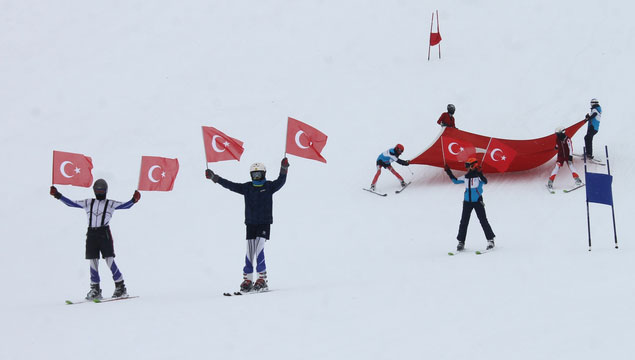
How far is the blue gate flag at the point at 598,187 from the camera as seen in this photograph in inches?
384

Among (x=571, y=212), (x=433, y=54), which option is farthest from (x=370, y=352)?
(x=433, y=54)

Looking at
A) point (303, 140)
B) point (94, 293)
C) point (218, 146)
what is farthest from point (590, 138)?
point (94, 293)

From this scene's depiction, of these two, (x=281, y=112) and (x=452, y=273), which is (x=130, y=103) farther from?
(x=452, y=273)

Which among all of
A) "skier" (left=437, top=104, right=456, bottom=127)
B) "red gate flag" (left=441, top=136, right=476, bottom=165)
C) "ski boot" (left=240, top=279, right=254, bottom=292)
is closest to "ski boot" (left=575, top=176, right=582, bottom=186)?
"red gate flag" (left=441, top=136, right=476, bottom=165)

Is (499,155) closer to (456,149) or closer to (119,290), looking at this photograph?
(456,149)

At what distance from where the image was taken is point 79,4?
28953 mm

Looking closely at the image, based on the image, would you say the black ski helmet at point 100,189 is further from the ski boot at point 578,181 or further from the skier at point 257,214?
the ski boot at point 578,181

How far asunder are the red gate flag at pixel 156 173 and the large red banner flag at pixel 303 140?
181 cm

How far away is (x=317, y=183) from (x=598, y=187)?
7923 millimetres

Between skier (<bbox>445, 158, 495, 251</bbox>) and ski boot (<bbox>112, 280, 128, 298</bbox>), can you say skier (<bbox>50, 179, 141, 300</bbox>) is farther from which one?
skier (<bbox>445, 158, 495, 251</bbox>)

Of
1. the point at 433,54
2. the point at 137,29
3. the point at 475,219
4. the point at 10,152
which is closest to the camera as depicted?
the point at 475,219

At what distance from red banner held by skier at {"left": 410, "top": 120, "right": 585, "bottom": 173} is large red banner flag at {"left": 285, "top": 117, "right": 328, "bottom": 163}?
496cm

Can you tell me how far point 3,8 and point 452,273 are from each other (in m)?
26.2

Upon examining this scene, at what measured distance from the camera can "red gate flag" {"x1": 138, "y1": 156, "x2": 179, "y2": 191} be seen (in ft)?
32.4
